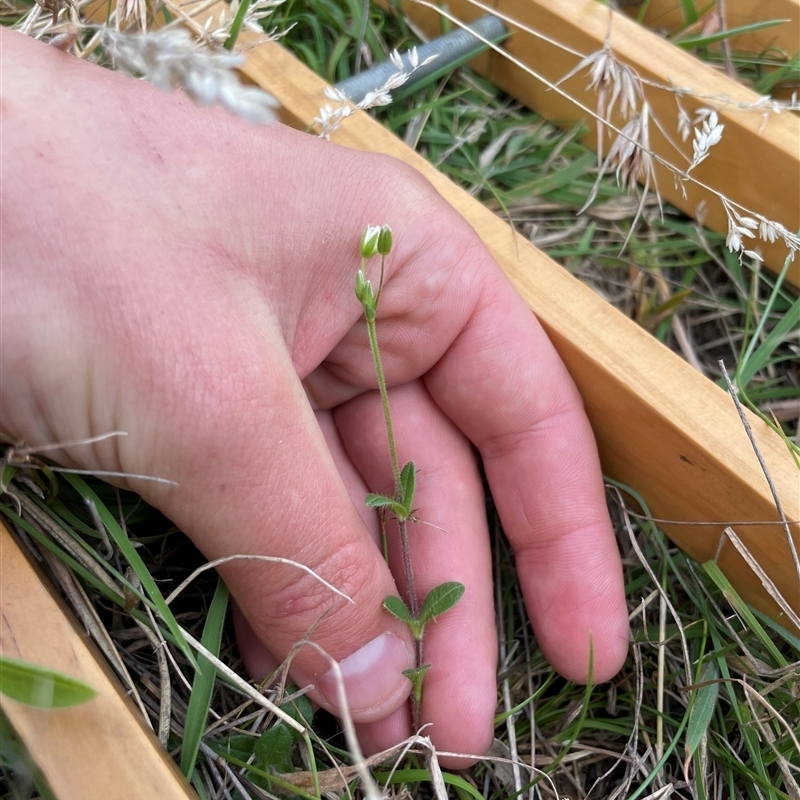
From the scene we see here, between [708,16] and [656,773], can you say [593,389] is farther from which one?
[708,16]

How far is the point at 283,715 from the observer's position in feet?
2.32

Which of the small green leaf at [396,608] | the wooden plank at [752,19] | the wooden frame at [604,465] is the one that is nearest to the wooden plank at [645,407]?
the wooden frame at [604,465]

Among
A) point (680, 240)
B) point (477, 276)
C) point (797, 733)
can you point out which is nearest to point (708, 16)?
point (680, 240)

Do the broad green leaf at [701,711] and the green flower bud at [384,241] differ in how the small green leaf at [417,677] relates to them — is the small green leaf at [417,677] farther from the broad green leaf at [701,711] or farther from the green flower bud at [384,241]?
the green flower bud at [384,241]

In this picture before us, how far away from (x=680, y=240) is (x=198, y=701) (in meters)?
1.03

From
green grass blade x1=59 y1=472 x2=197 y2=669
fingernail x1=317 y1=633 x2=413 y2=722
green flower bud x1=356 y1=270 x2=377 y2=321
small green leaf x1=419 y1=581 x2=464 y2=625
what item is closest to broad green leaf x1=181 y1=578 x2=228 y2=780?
green grass blade x1=59 y1=472 x2=197 y2=669

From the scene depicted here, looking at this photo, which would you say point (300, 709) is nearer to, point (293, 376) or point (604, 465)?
point (293, 376)

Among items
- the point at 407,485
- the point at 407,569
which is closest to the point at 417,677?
the point at 407,569

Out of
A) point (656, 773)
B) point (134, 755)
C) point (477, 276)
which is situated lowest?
point (656, 773)

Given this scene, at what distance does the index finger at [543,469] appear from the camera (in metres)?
0.97

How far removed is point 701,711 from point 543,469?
1.12ft

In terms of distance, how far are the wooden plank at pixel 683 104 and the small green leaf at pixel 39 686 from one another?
0.88m

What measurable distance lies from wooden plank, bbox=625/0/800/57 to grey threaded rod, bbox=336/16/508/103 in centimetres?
33

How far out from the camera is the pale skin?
653mm
